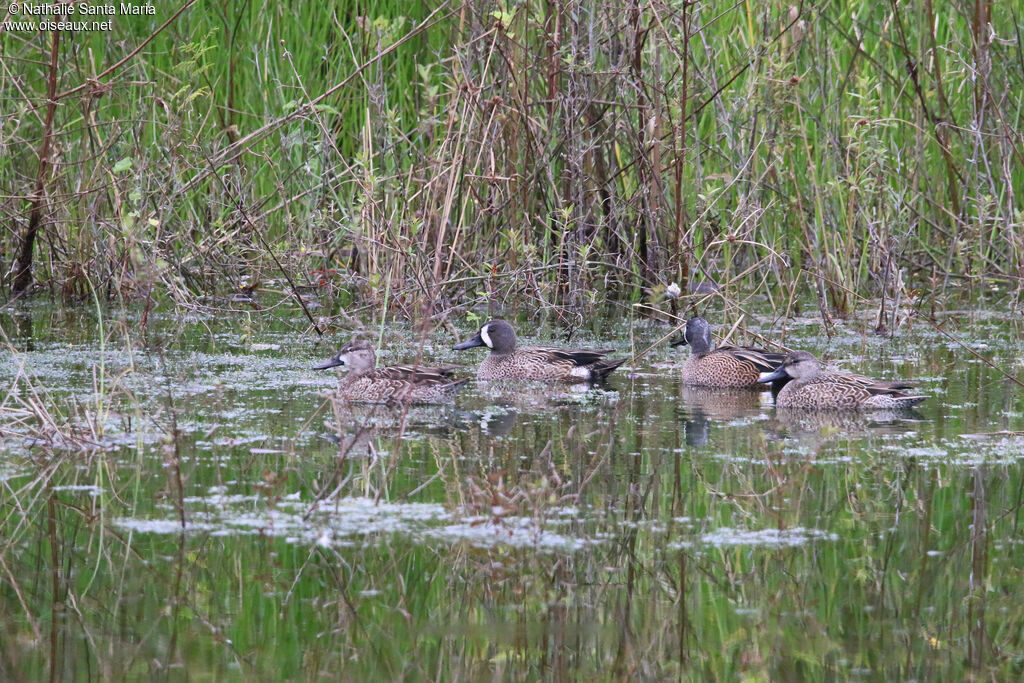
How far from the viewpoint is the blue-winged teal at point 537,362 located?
26.4 feet

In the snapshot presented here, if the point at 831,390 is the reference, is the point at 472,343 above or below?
above

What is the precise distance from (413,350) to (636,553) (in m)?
4.04

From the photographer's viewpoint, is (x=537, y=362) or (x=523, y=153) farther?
(x=523, y=153)

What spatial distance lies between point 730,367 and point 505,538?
3.68 metres

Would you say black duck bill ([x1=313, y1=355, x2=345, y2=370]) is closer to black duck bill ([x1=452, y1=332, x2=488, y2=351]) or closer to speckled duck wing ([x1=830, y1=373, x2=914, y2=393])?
black duck bill ([x1=452, y1=332, x2=488, y2=351])

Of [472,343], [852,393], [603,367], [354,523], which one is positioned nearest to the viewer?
[354,523]

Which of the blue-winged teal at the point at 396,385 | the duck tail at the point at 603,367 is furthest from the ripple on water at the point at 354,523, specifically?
the duck tail at the point at 603,367

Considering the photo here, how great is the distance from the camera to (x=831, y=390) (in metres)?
7.38

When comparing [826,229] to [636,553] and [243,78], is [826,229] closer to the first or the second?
[243,78]

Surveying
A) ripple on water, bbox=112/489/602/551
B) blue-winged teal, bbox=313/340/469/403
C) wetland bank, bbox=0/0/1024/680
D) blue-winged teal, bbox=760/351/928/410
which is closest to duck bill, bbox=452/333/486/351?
wetland bank, bbox=0/0/1024/680

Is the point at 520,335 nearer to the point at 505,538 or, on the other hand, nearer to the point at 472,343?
the point at 472,343

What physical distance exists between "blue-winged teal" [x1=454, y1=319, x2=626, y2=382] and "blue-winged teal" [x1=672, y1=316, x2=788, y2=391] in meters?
0.44

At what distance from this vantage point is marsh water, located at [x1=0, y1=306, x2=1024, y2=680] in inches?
149

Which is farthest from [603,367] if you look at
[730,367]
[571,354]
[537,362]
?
[730,367]
